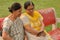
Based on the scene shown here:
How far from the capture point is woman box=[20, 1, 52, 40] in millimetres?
6725

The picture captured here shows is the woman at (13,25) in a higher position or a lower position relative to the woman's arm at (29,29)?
higher

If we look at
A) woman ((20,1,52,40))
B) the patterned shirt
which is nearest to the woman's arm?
woman ((20,1,52,40))

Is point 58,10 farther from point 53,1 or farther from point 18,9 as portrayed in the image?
point 18,9

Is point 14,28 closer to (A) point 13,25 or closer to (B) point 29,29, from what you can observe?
(A) point 13,25

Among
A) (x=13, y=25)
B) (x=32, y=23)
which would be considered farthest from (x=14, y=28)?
(x=32, y=23)

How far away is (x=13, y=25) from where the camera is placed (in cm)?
627

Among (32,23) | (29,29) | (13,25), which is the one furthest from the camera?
(32,23)

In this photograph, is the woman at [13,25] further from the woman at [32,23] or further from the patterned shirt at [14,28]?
the woman at [32,23]

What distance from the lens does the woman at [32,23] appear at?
22.1 feet

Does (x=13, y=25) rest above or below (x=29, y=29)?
above

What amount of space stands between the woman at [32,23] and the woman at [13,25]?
1.05ft

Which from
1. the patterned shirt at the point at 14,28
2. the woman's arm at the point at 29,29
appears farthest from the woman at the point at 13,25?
the woman's arm at the point at 29,29

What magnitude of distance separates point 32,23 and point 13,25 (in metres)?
0.76

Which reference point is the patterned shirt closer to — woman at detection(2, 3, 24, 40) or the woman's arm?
woman at detection(2, 3, 24, 40)
